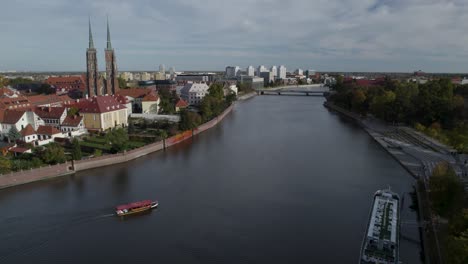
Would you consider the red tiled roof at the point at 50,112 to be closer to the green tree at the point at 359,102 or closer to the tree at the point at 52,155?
the tree at the point at 52,155

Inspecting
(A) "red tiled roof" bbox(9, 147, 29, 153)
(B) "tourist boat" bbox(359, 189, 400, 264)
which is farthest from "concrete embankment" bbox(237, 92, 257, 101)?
(B) "tourist boat" bbox(359, 189, 400, 264)

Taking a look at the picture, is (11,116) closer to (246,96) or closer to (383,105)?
(383,105)

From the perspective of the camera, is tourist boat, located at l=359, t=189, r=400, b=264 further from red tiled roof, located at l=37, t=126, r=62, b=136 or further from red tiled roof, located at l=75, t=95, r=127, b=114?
red tiled roof, located at l=75, t=95, r=127, b=114

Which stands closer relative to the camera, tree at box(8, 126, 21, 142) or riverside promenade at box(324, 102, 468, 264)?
riverside promenade at box(324, 102, 468, 264)

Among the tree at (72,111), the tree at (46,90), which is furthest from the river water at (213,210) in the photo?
the tree at (46,90)

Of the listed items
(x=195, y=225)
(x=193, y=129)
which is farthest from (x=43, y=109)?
(x=195, y=225)

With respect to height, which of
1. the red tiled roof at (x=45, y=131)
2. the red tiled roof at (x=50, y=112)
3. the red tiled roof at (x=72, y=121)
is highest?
the red tiled roof at (x=50, y=112)
